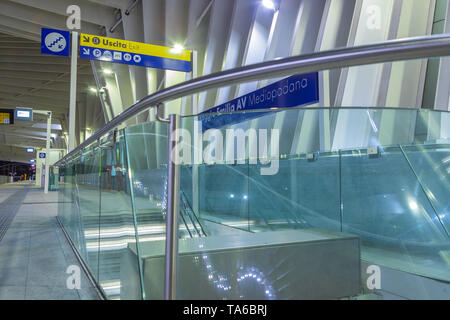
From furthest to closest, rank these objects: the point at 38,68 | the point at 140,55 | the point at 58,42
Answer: the point at 38,68 < the point at 58,42 < the point at 140,55

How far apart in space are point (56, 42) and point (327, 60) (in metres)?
9.54

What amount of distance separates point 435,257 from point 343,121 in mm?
1349

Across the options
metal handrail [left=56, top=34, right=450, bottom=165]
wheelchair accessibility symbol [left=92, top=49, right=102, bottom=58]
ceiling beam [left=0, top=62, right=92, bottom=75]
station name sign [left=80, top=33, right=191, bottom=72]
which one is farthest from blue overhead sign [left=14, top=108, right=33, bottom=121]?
metal handrail [left=56, top=34, right=450, bottom=165]

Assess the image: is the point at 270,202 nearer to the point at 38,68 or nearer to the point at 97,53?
the point at 97,53

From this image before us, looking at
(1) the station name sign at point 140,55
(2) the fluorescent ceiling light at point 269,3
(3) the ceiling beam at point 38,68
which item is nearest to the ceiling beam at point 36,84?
(3) the ceiling beam at point 38,68

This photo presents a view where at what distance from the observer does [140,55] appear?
896 cm

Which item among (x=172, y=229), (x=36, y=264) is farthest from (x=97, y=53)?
(x=172, y=229)

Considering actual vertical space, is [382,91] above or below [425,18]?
below

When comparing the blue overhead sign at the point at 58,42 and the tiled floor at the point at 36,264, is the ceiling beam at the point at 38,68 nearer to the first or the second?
the blue overhead sign at the point at 58,42

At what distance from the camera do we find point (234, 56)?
9664mm

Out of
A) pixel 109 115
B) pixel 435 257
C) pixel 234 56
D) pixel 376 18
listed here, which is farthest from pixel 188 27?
pixel 435 257

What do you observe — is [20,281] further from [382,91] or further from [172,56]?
[172,56]
